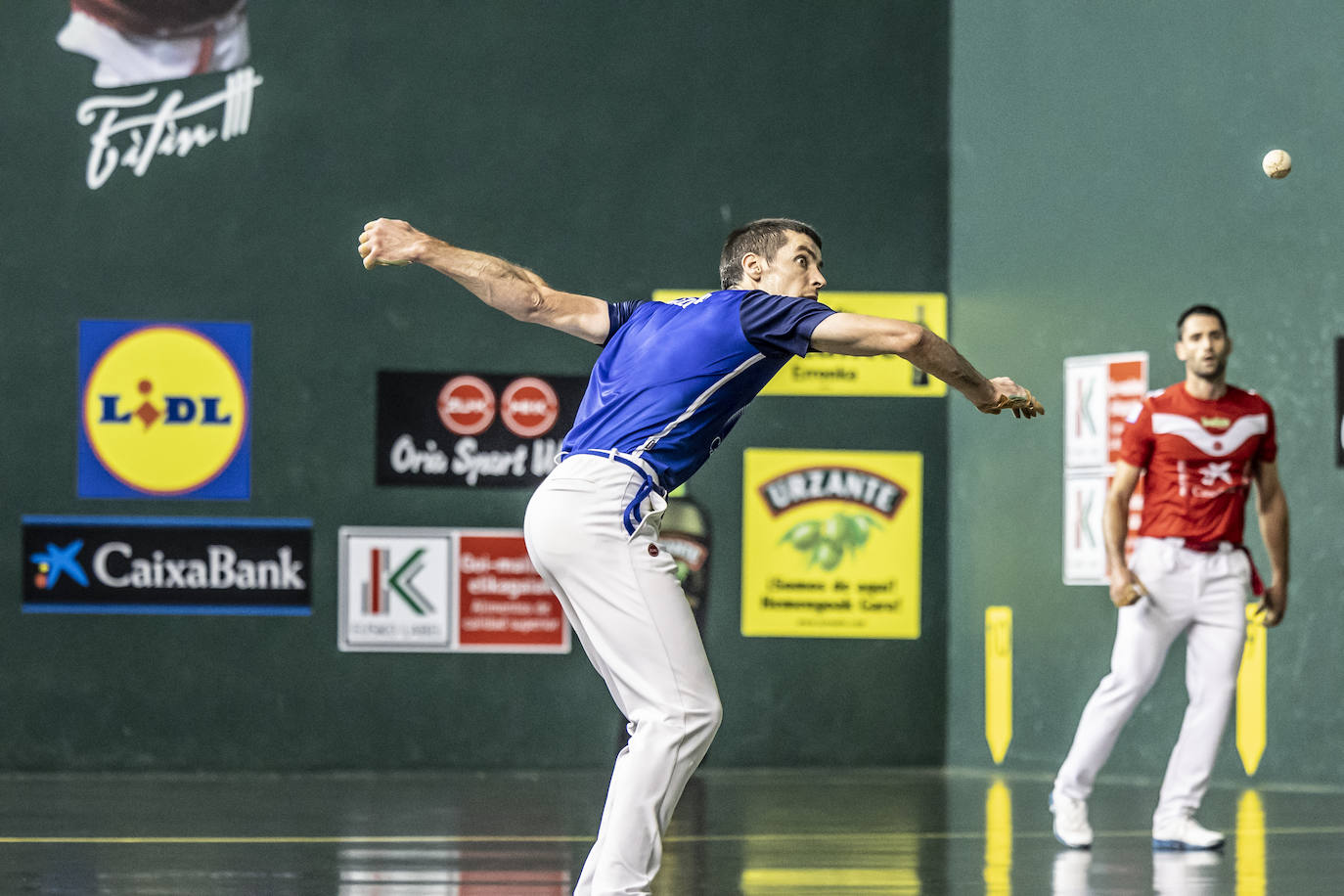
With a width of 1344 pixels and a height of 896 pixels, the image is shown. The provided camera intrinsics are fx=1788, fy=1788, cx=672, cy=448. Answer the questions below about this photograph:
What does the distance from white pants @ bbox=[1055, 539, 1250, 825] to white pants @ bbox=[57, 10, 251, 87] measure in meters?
4.31

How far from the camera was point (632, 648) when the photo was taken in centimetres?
329

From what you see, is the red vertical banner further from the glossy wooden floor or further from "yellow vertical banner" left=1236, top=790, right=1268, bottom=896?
"yellow vertical banner" left=1236, top=790, right=1268, bottom=896

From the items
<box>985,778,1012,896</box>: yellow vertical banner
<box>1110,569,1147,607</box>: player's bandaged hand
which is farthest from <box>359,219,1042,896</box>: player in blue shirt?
<box>1110,569,1147,607</box>: player's bandaged hand

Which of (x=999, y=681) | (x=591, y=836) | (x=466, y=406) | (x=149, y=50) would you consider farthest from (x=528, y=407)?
(x=591, y=836)

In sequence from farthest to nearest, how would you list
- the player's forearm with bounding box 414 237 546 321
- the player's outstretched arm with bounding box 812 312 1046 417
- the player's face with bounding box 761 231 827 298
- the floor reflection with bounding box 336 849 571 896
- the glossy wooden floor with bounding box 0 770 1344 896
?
the glossy wooden floor with bounding box 0 770 1344 896, the floor reflection with bounding box 336 849 571 896, the player's face with bounding box 761 231 827 298, the player's forearm with bounding box 414 237 546 321, the player's outstretched arm with bounding box 812 312 1046 417

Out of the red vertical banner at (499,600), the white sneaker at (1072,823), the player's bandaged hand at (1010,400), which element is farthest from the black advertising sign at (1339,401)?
the player's bandaged hand at (1010,400)

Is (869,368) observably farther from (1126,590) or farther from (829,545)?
(1126,590)

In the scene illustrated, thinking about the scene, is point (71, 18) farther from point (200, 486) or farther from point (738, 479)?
point (738, 479)

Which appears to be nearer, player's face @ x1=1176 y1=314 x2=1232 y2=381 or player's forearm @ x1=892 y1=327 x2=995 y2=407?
player's forearm @ x1=892 y1=327 x2=995 y2=407

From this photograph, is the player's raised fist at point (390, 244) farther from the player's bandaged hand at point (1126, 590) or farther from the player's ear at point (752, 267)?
the player's bandaged hand at point (1126, 590)

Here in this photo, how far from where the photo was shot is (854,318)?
3188 millimetres

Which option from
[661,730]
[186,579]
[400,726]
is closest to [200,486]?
[186,579]

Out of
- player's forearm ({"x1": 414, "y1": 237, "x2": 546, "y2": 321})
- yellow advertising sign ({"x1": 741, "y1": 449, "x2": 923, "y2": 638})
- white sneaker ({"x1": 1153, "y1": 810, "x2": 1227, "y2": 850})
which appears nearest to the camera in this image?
player's forearm ({"x1": 414, "y1": 237, "x2": 546, "y2": 321})

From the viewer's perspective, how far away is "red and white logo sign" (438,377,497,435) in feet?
24.3
